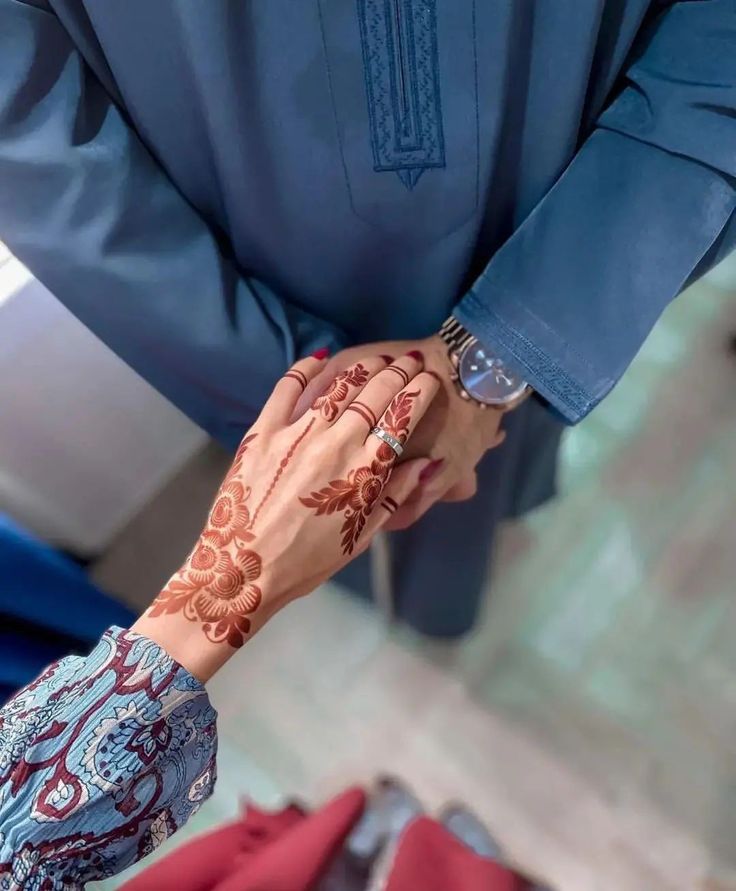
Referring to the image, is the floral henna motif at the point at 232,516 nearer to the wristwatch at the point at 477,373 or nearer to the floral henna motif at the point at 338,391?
the floral henna motif at the point at 338,391

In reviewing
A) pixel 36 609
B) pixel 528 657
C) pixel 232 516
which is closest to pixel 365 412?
pixel 232 516

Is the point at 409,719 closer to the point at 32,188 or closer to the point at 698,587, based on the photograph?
the point at 698,587

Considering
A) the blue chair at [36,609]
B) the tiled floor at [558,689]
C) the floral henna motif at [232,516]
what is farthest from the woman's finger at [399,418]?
the tiled floor at [558,689]

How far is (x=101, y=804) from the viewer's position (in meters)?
0.44

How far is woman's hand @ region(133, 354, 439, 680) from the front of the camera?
1.63ft

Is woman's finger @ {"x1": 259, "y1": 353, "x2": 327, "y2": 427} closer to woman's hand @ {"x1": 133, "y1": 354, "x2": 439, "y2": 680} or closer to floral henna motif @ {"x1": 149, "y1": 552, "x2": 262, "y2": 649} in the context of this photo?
woman's hand @ {"x1": 133, "y1": 354, "x2": 439, "y2": 680}

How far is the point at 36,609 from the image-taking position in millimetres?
668

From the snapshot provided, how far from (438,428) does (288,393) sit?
0.46ft

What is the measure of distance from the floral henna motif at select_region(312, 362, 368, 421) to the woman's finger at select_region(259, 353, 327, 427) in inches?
0.7

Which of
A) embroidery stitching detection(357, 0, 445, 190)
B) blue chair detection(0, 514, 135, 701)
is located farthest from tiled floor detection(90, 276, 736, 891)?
embroidery stitching detection(357, 0, 445, 190)

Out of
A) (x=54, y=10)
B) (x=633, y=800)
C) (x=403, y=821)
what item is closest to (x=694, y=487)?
(x=633, y=800)

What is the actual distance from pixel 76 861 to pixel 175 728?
9 centimetres

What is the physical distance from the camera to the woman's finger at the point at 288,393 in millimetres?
553

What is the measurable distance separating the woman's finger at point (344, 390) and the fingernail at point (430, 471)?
0.31 feet
